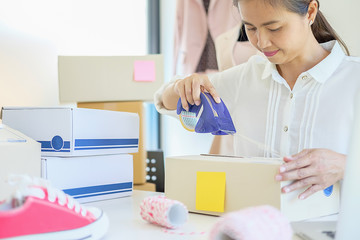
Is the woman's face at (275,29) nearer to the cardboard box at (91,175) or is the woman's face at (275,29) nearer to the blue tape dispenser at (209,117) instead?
the blue tape dispenser at (209,117)

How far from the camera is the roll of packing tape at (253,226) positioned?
1.94ft

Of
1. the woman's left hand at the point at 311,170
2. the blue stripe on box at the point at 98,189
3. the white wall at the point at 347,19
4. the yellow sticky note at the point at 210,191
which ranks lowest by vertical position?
the blue stripe on box at the point at 98,189

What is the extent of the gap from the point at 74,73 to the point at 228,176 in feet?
3.52

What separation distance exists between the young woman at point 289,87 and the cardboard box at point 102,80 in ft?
1.54

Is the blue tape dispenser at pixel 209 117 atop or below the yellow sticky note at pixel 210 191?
atop

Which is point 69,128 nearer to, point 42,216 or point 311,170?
point 42,216

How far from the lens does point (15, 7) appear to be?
1938 mm

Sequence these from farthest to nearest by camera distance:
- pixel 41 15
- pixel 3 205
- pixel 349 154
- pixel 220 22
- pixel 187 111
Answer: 1. pixel 220 22
2. pixel 41 15
3. pixel 187 111
4. pixel 3 205
5. pixel 349 154

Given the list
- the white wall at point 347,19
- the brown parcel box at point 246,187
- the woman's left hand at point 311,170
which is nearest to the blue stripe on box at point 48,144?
the brown parcel box at point 246,187

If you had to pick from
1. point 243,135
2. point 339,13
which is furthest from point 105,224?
point 339,13

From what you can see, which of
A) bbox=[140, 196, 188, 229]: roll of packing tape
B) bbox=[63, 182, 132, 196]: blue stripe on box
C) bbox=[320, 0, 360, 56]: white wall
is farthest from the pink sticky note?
bbox=[140, 196, 188, 229]: roll of packing tape

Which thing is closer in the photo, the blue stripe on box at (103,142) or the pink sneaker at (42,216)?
the pink sneaker at (42,216)

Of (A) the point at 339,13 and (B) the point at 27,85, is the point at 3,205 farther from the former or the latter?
(A) the point at 339,13

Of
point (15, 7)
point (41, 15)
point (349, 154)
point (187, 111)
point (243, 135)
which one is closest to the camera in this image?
point (349, 154)
